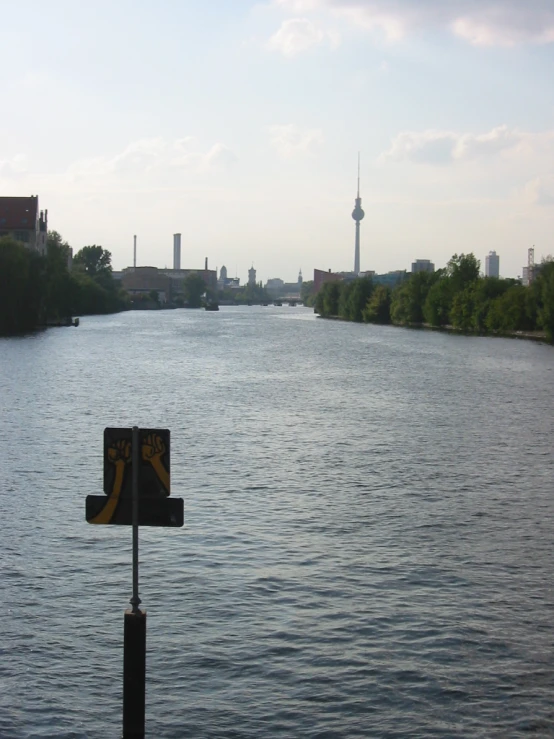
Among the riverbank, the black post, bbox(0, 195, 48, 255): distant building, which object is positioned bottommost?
the black post

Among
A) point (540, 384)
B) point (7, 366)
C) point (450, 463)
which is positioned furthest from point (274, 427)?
point (7, 366)

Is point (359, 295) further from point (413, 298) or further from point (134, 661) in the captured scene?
point (134, 661)

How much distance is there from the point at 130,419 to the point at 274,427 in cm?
577

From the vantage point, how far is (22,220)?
166875mm

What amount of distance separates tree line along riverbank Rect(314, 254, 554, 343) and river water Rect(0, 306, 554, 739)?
7893cm

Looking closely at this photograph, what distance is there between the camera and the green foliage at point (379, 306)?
180500mm

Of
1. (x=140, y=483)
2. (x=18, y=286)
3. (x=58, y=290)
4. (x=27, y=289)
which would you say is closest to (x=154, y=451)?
(x=140, y=483)

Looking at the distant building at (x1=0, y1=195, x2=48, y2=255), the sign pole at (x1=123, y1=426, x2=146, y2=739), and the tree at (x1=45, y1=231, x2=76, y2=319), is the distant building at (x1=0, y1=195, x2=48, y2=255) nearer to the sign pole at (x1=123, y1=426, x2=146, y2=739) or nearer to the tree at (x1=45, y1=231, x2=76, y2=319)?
the tree at (x1=45, y1=231, x2=76, y2=319)

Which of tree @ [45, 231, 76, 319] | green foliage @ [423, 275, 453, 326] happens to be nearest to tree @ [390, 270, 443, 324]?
green foliage @ [423, 275, 453, 326]

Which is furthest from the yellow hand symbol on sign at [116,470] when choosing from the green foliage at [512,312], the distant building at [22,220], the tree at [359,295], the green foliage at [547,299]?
the tree at [359,295]

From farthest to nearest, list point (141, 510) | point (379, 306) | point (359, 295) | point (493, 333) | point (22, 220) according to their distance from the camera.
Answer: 1. point (359, 295)
2. point (379, 306)
3. point (22, 220)
4. point (493, 333)
5. point (141, 510)

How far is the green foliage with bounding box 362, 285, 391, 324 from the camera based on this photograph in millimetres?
180500

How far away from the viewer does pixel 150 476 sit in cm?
1111

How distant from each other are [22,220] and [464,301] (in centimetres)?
6917
